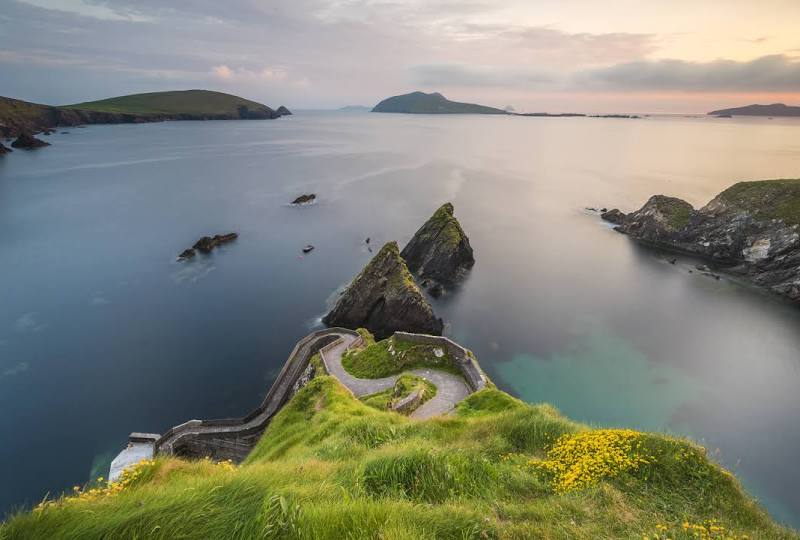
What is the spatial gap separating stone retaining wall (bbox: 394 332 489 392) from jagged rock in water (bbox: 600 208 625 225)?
83361mm

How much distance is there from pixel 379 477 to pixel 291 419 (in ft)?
58.7

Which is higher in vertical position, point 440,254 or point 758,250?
point 440,254

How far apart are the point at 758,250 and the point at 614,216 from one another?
32.7 m

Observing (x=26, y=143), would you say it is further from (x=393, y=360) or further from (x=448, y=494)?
(x=448, y=494)

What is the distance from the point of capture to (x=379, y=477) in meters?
9.66

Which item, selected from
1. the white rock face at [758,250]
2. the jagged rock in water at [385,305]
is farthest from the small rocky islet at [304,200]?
the white rock face at [758,250]

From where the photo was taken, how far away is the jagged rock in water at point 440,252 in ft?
217

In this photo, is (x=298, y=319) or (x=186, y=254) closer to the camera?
(x=298, y=319)

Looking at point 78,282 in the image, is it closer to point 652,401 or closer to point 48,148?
point 652,401

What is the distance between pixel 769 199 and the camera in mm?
79188

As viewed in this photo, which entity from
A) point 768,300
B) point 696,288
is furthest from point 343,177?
point 768,300

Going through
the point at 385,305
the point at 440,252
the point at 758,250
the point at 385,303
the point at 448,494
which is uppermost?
the point at 448,494

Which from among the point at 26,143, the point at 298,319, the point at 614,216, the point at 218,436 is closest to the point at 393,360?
the point at 218,436

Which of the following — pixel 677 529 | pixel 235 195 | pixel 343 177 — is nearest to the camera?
pixel 677 529
